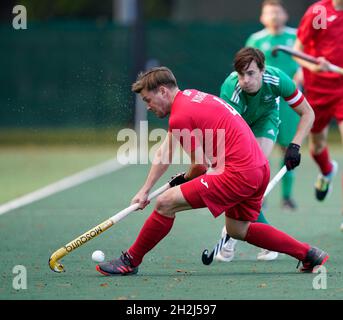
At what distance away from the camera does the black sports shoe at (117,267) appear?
6707 mm

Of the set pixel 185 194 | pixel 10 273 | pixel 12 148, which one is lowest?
pixel 12 148

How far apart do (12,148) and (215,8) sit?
993cm

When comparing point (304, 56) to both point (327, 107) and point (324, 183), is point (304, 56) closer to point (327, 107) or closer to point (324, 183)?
point (327, 107)

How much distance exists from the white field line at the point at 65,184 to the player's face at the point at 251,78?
3.49 m

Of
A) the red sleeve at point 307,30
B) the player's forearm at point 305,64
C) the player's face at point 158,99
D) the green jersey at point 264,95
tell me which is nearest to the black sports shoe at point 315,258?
the green jersey at point 264,95

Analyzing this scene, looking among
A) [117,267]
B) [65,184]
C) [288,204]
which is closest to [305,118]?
[117,267]

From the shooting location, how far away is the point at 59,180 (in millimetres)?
12758

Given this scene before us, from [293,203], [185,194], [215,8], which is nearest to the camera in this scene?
[185,194]

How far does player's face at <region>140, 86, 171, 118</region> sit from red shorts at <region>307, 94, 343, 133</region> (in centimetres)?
321

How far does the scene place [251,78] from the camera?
23.2ft

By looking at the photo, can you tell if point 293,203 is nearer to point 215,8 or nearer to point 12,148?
point 12,148

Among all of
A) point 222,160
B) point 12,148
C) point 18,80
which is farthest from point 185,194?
point 18,80

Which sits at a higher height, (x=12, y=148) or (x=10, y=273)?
(x=10, y=273)

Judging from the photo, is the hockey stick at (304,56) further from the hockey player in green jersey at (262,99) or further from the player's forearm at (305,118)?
the player's forearm at (305,118)
